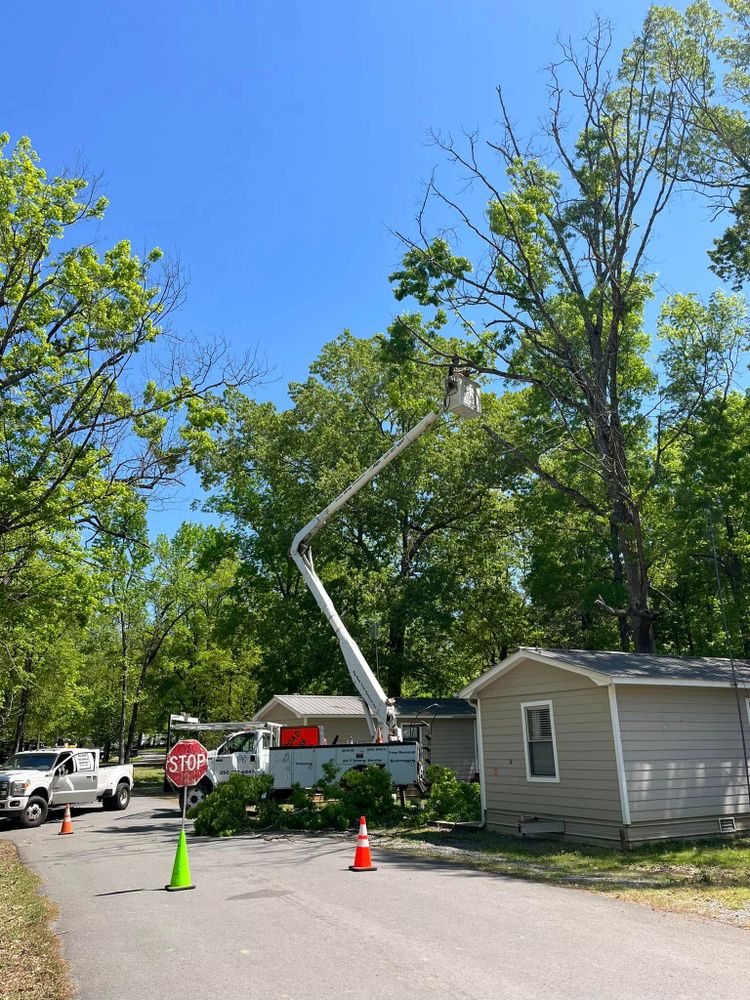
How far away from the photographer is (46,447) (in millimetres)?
14086

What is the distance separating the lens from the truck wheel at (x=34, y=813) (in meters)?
20.1

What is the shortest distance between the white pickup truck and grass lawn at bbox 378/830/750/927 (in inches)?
412

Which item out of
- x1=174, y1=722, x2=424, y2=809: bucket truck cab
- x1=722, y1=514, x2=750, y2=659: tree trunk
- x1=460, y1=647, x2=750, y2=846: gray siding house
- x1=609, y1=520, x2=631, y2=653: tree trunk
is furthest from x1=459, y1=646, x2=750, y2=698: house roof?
x1=609, y1=520, x2=631, y2=653: tree trunk

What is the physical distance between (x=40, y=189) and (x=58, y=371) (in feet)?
10.5

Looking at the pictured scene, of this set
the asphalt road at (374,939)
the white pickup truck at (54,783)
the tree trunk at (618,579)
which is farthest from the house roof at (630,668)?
the white pickup truck at (54,783)

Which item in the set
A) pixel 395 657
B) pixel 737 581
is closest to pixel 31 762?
pixel 395 657

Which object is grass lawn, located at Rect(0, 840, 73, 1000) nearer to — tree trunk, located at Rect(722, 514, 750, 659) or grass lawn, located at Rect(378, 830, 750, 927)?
grass lawn, located at Rect(378, 830, 750, 927)

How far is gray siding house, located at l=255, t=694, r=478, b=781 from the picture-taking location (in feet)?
93.4

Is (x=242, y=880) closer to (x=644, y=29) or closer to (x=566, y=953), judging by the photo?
(x=566, y=953)

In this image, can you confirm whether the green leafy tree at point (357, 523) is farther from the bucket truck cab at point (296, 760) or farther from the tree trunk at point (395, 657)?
the bucket truck cab at point (296, 760)

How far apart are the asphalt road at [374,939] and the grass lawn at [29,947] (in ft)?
0.58

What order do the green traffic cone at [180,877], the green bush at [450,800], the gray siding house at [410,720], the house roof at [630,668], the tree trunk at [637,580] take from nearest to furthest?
the green traffic cone at [180,877]
the house roof at [630,668]
the green bush at [450,800]
the tree trunk at [637,580]
the gray siding house at [410,720]

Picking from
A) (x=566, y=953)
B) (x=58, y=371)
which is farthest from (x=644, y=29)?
(x=566, y=953)

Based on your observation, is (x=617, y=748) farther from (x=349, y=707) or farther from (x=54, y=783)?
(x=349, y=707)
